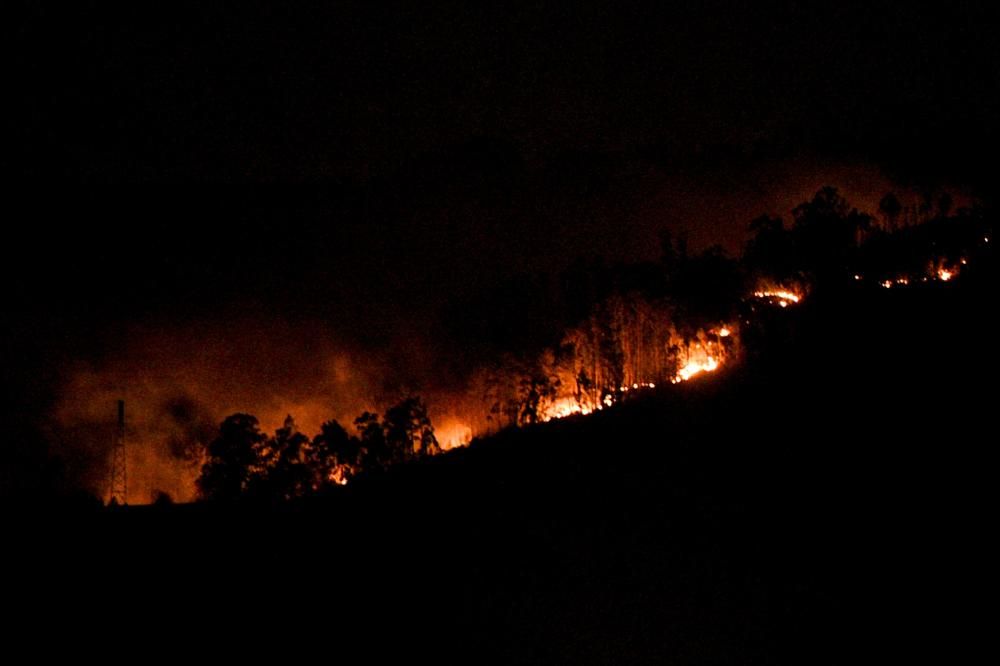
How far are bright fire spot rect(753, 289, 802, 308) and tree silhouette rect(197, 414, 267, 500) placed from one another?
34.6 feet

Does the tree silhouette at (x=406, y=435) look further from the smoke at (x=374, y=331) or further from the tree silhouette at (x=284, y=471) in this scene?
the smoke at (x=374, y=331)

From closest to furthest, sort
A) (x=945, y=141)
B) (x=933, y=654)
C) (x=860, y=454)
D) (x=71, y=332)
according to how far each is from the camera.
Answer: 1. (x=933, y=654)
2. (x=860, y=454)
3. (x=71, y=332)
4. (x=945, y=141)

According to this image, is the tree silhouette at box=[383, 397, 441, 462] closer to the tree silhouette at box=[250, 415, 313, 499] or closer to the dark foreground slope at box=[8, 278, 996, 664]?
the tree silhouette at box=[250, 415, 313, 499]

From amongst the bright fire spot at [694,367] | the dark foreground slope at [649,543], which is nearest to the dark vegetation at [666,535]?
the dark foreground slope at [649,543]

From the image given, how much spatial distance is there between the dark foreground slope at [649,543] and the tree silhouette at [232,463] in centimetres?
405

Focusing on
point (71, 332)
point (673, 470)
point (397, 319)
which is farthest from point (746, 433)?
point (71, 332)

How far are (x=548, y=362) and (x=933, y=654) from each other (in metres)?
12.1

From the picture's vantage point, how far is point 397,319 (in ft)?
93.4

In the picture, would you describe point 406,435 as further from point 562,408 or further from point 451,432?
point 451,432

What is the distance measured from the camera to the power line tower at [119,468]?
2128 centimetres

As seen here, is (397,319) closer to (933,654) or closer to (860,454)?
(860,454)

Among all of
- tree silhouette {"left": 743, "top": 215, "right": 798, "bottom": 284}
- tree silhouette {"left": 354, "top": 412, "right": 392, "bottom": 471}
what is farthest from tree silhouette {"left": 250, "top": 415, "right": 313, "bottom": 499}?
tree silhouette {"left": 743, "top": 215, "right": 798, "bottom": 284}

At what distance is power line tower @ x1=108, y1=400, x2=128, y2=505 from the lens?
21.3 meters

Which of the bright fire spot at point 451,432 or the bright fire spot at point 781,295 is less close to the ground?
the bright fire spot at point 781,295
